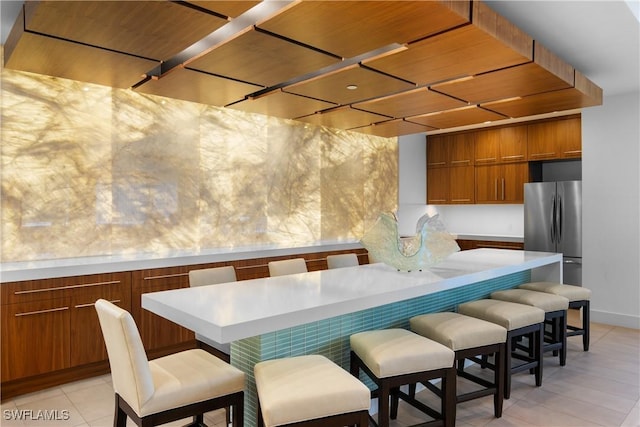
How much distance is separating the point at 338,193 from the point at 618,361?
3.80 m

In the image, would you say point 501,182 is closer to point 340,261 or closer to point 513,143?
Result: point 513,143

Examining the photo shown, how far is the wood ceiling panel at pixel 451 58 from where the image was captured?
272 cm

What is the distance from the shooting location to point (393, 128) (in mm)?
5758

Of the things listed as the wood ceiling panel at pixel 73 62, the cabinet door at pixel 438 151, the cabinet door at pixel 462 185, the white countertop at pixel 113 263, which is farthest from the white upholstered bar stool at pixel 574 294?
the wood ceiling panel at pixel 73 62

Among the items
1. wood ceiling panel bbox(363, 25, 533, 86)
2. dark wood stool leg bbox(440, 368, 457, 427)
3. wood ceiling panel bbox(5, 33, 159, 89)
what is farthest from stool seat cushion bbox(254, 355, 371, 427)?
wood ceiling panel bbox(5, 33, 159, 89)

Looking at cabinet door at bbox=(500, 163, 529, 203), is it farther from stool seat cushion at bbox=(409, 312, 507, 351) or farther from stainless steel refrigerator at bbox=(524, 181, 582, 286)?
stool seat cushion at bbox=(409, 312, 507, 351)

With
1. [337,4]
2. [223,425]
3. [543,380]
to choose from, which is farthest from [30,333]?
[543,380]

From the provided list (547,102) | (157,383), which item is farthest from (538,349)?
(157,383)

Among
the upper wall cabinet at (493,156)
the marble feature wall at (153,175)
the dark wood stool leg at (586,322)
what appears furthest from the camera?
the upper wall cabinet at (493,156)

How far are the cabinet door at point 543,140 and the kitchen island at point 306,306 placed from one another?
136 inches

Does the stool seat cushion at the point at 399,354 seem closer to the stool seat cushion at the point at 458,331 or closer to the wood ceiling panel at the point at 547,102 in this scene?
the stool seat cushion at the point at 458,331

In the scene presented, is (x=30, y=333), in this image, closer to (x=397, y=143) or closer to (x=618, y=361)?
(x=618, y=361)

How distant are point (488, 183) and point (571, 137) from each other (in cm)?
134

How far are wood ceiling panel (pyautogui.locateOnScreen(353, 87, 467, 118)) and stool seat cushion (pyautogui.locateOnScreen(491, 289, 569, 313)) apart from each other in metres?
1.92
